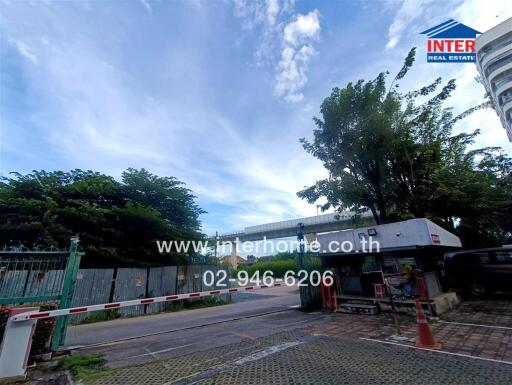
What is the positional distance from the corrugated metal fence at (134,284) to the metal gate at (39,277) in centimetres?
447

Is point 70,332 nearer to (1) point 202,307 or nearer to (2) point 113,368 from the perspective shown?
(2) point 113,368

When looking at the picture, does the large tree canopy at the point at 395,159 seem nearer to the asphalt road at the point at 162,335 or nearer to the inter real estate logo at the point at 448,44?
the inter real estate logo at the point at 448,44

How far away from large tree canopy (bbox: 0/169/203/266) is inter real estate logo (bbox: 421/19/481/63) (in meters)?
19.4

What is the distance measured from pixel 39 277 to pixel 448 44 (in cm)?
2670

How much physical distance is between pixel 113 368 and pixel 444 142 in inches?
720

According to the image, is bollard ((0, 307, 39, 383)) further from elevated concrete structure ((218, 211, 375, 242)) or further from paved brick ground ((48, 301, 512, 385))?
elevated concrete structure ((218, 211, 375, 242))

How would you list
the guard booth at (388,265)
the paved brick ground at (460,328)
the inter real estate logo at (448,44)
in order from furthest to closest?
the inter real estate logo at (448,44)
the guard booth at (388,265)
the paved brick ground at (460,328)

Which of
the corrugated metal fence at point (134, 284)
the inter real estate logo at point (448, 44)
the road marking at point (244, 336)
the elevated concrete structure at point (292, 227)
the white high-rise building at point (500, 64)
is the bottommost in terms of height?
the road marking at point (244, 336)

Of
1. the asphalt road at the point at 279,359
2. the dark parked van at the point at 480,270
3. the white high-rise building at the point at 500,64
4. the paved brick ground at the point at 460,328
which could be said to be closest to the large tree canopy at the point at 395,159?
the dark parked van at the point at 480,270

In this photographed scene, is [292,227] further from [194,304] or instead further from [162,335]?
[162,335]

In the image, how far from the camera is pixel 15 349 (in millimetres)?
3967

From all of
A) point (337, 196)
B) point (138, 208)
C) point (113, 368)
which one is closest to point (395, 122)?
point (337, 196)

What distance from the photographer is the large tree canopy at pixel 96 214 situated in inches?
406

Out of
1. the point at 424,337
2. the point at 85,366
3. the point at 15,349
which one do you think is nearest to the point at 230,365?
the point at 85,366
